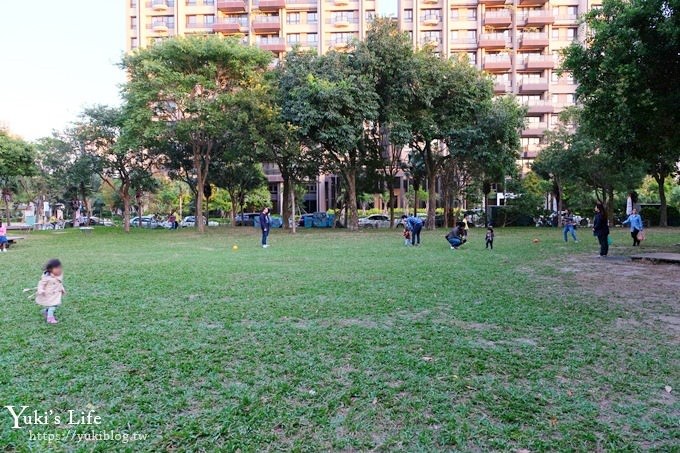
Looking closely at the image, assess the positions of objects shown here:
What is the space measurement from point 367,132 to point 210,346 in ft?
86.0

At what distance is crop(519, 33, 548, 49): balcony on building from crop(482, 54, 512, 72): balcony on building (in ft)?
7.60

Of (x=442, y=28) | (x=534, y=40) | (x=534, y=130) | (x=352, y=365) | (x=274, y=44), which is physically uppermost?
(x=442, y=28)

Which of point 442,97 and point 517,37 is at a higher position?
point 517,37

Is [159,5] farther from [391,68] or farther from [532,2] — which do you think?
[391,68]

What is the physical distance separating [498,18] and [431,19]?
7.24m

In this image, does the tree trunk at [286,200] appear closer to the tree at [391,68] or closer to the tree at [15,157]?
the tree at [391,68]

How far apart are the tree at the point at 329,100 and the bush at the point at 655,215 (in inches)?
966

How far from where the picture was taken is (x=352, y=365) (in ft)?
14.9

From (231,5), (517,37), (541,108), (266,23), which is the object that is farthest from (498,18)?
(231,5)

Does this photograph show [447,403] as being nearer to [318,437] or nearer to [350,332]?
[318,437]

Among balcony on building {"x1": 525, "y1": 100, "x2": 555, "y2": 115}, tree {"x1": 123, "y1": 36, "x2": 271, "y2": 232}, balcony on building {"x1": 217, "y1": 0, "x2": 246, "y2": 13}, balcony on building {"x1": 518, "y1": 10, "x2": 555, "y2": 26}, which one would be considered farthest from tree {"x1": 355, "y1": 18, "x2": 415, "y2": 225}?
balcony on building {"x1": 217, "y1": 0, "x2": 246, "y2": 13}

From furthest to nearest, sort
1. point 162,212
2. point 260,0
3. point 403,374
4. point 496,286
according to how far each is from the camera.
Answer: point 162,212, point 260,0, point 496,286, point 403,374

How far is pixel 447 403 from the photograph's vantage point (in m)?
3.70

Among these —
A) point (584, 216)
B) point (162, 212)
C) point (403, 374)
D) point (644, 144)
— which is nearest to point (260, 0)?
point (162, 212)
